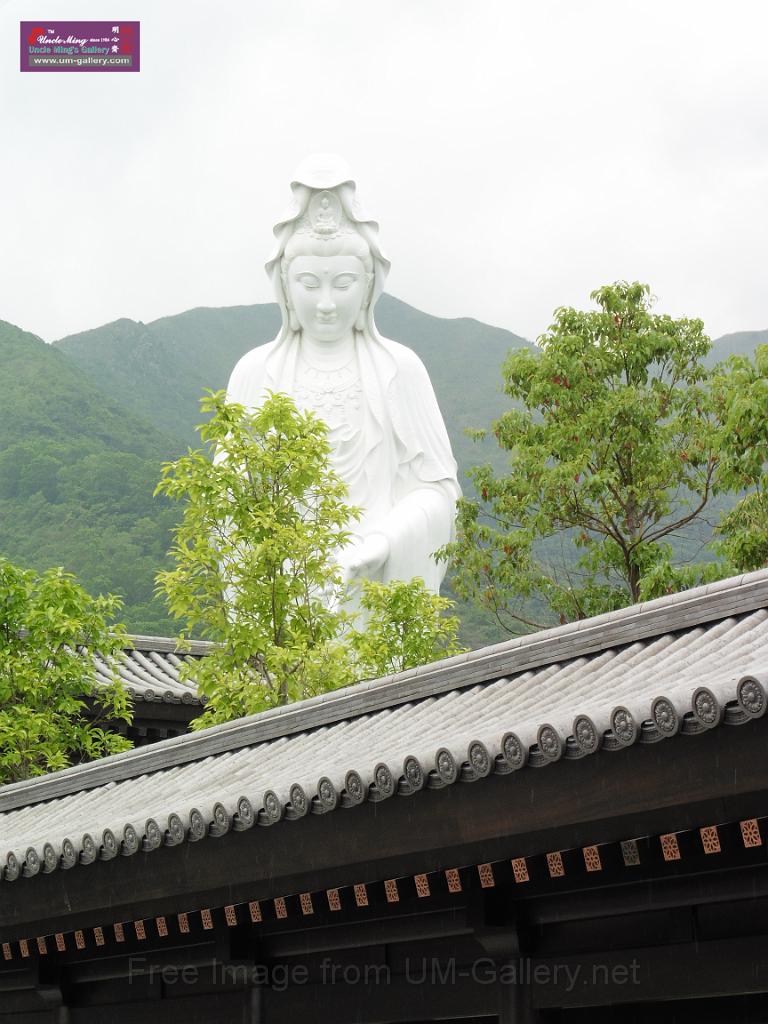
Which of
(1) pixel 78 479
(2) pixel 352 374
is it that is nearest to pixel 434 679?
(2) pixel 352 374

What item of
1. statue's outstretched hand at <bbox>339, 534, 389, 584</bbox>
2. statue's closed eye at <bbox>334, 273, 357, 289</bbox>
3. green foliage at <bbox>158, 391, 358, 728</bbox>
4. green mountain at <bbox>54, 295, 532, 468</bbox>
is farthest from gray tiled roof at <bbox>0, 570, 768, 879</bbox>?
green mountain at <bbox>54, 295, 532, 468</bbox>

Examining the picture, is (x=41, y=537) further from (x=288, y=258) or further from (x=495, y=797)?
(x=495, y=797)

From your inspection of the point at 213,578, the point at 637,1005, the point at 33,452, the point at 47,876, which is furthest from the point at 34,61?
the point at 33,452

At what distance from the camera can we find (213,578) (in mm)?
11445

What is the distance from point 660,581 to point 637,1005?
8065 millimetres

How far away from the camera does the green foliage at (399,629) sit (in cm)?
1152

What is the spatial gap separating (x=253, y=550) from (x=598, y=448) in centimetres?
503

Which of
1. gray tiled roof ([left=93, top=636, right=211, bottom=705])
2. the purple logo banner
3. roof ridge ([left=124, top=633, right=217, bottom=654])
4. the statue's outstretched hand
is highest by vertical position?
→ the purple logo banner

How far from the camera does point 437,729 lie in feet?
22.6

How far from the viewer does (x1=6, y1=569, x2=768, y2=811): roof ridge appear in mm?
6613

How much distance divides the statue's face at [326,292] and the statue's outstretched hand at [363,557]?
2301mm

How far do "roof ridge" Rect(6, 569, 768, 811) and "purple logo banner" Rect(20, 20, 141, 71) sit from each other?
11340mm

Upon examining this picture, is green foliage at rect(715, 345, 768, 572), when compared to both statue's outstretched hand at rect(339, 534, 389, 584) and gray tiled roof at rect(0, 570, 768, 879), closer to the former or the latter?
statue's outstretched hand at rect(339, 534, 389, 584)

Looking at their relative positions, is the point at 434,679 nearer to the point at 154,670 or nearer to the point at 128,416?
the point at 154,670
